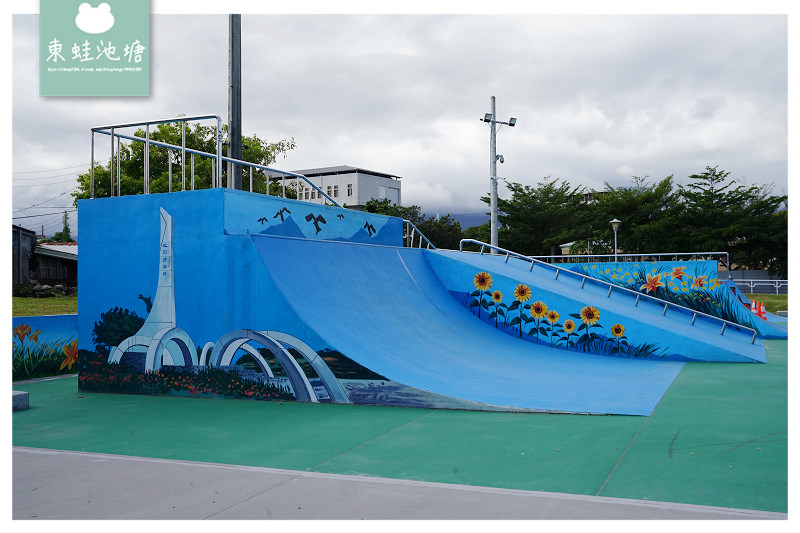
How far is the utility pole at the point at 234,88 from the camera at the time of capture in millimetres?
13172

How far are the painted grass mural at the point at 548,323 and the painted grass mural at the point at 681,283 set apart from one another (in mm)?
7465

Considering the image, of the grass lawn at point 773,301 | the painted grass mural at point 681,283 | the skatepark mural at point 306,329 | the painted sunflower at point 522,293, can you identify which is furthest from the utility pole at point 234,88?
the grass lawn at point 773,301

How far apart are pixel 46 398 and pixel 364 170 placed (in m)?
73.6

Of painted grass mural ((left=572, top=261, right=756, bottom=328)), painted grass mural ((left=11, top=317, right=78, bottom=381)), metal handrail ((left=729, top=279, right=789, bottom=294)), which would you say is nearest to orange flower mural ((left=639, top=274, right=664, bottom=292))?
painted grass mural ((left=572, top=261, right=756, bottom=328))

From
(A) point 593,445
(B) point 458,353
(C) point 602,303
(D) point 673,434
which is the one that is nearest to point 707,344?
(C) point 602,303

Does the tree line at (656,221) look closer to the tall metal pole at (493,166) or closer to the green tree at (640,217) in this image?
the green tree at (640,217)

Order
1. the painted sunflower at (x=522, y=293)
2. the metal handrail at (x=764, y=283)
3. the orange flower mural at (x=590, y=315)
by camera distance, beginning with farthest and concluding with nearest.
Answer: the metal handrail at (x=764, y=283) < the painted sunflower at (x=522, y=293) < the orange flower mural at (x=590, y=315)

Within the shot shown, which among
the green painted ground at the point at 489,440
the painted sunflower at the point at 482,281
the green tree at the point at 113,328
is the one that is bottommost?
the green painted ground at the point at 489,440

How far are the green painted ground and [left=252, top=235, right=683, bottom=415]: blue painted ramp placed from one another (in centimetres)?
59

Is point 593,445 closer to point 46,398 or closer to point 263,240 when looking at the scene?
point 263,240

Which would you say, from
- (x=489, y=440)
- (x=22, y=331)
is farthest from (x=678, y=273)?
(x=22, y=331)

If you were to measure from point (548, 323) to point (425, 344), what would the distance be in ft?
11.6

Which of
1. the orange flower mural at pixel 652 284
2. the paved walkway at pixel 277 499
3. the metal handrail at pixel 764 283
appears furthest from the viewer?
the metal handrail at pixel 764 283

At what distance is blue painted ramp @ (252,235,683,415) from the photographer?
333 inches
